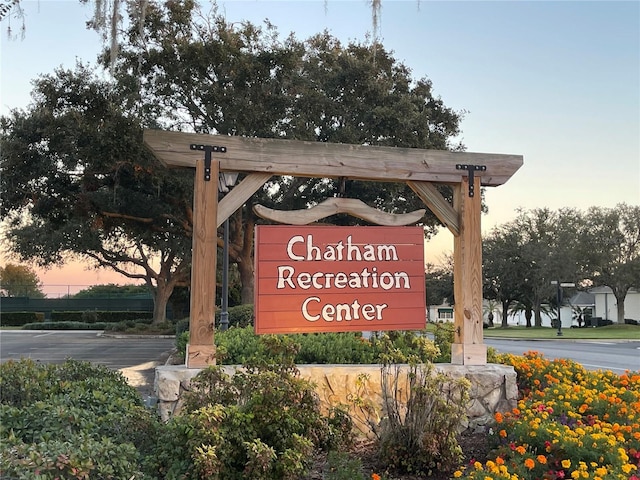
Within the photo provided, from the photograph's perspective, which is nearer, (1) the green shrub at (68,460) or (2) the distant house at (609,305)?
(1) the green shrub at (68,460)

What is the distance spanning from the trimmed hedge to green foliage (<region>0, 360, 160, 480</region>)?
3059 cm

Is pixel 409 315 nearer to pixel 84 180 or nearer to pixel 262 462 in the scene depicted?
pixel 262 462

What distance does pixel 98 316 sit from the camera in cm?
3453

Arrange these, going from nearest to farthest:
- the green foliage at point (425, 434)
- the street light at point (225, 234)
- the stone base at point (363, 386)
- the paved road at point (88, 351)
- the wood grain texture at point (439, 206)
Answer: the green foliage at point (425, 434) → the stone base at point (363, 386) → the wood grain texture at point (439, 206) → the street light at point (225, 234) → the paved road at point (88, 351)

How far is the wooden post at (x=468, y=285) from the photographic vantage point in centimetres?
553

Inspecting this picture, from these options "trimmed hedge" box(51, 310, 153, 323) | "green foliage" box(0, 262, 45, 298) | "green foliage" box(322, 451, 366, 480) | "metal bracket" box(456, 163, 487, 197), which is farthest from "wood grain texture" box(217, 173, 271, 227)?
"green foliage" box(0, 262, 45, 298)

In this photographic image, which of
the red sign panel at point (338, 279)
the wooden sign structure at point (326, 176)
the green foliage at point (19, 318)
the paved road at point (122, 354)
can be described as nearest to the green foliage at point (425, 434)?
the red sign panel at point (338, 279)

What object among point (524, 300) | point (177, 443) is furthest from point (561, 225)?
point (177, 443)

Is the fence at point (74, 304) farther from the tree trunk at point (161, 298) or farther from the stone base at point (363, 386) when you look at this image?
the stone base at point (363, 386)

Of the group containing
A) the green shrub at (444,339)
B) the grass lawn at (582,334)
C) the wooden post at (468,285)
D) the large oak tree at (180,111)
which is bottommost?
the grass lawn at (582,334)

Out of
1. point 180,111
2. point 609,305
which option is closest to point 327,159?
point 180,111

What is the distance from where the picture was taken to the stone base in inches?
188

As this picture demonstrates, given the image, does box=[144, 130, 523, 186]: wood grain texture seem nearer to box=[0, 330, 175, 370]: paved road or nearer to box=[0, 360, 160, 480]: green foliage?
box=[0, 360, 160, 480]: green foliage

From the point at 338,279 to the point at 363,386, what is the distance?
100cm
